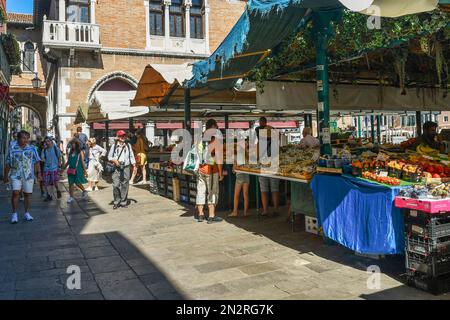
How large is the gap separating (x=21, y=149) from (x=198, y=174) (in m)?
3.26

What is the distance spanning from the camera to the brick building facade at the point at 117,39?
790 inches

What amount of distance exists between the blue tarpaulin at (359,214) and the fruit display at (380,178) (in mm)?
117

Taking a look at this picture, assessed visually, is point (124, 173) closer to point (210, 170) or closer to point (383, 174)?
point (210, 170)

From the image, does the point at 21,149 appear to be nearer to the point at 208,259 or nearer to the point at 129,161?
the point at 129,161

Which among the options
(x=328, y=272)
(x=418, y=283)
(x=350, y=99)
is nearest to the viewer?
(x=418, y=283)

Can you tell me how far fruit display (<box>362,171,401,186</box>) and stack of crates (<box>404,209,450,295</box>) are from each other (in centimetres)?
49

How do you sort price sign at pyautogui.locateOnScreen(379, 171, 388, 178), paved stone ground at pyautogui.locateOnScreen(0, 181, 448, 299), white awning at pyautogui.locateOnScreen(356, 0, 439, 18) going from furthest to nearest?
price sign at pyautogui.locateOnScreen(379, 171, 388, 178)
paved stone ground at pyautogui.locateOnScreen(0, 181, 448, 299)
white awning at pyautogui.locateOnScreen(356, 0, 439, 18)

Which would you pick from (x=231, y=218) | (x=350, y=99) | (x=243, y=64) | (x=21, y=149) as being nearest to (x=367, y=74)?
(x=350, y=99)

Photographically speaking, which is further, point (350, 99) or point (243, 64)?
point (350, 99)

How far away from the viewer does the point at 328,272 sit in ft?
15.1

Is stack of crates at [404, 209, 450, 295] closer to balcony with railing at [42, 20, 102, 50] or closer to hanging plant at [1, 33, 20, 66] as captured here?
hanging plant at [1, 33, 20, 66]

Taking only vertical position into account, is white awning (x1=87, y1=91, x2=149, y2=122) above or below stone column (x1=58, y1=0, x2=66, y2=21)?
below

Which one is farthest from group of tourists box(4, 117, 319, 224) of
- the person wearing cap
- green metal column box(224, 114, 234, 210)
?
green metal column box(224, 114, 234, 210)

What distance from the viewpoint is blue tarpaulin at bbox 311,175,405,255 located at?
4324mm
